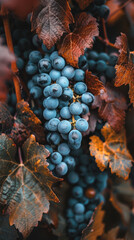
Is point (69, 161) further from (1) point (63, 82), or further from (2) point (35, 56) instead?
(2) point (35, 56)

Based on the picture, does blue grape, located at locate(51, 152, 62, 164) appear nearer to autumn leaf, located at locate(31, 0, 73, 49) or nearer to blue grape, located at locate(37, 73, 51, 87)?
blue grape, located at locate(37, 73, 51, 87)

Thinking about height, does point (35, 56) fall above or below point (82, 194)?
above

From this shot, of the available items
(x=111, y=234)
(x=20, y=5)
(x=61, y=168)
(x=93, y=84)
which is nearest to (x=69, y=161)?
(x=61, y=168)

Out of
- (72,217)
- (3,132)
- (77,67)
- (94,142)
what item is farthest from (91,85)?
(72,217)

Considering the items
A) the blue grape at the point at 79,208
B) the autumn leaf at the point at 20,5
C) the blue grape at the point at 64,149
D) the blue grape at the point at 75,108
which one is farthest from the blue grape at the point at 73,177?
the autumn leaf at the point at 20,5

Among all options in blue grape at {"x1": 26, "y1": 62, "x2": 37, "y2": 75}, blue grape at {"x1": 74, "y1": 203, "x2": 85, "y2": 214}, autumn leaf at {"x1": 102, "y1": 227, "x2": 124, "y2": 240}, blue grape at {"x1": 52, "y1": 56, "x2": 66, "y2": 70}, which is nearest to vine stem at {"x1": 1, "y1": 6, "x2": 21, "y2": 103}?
blue grape at {"x1": 26, "y1": 62, "x2": 37, "y2": 75}

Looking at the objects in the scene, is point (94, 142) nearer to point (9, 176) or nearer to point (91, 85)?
point (91, 85)

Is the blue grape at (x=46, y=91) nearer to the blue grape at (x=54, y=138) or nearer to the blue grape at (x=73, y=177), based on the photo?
the blue grape at (x=54, y=138)
